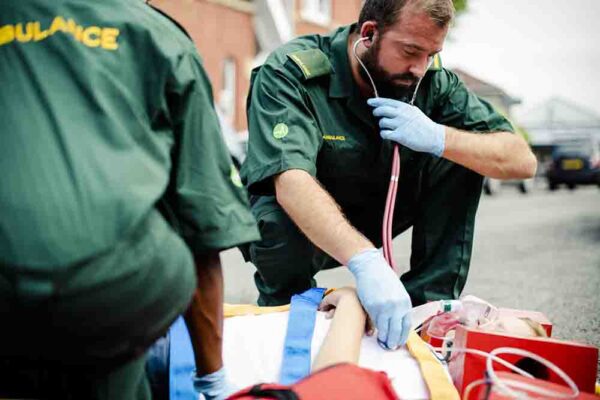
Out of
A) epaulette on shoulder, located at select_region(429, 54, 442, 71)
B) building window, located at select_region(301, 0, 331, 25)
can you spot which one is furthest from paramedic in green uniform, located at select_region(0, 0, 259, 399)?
building window, located at select_region(301, 0, 331, 25)

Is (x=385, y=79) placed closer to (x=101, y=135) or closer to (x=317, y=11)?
(x=101, y=135)

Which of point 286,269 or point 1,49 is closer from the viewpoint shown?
point 1,49

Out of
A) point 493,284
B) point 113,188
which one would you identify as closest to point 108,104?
point 113,188

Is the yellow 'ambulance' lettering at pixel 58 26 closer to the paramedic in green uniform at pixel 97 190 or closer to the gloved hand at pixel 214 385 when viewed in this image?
the paramedic in green uniform at pixel 97 190

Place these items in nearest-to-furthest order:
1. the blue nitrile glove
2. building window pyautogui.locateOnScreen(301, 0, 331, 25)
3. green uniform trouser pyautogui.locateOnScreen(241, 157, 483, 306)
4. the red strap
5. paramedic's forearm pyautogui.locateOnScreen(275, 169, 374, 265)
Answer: the red strap
the blue nitrile glove
paramedic's forearm pyautogui.locateOnScreen(275, 169, 374, 265)
green uniform trouser pyautogui.locateOnScreen(241, 157, 483, 306)
building window pyautogui.locateOnScreen(301, 0, 331, 25)

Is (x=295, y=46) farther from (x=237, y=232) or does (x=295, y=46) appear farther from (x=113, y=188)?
(x=113, y=188)

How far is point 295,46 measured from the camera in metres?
2.49

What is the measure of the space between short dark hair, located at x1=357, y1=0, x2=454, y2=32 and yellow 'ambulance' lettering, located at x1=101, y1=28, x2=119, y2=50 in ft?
4.41

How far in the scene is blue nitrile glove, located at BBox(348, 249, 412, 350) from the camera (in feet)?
5.72

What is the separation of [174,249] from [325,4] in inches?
626

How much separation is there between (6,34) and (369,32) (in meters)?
1.54

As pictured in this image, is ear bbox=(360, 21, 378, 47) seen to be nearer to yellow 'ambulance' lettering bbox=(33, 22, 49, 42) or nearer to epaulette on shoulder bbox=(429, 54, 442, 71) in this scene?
epaulette on shoulder bbox=(429, 54, 442, 71)

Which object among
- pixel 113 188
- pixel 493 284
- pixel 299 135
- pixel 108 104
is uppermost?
pixel 108 104

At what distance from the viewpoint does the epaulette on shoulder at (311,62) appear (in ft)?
7.73
